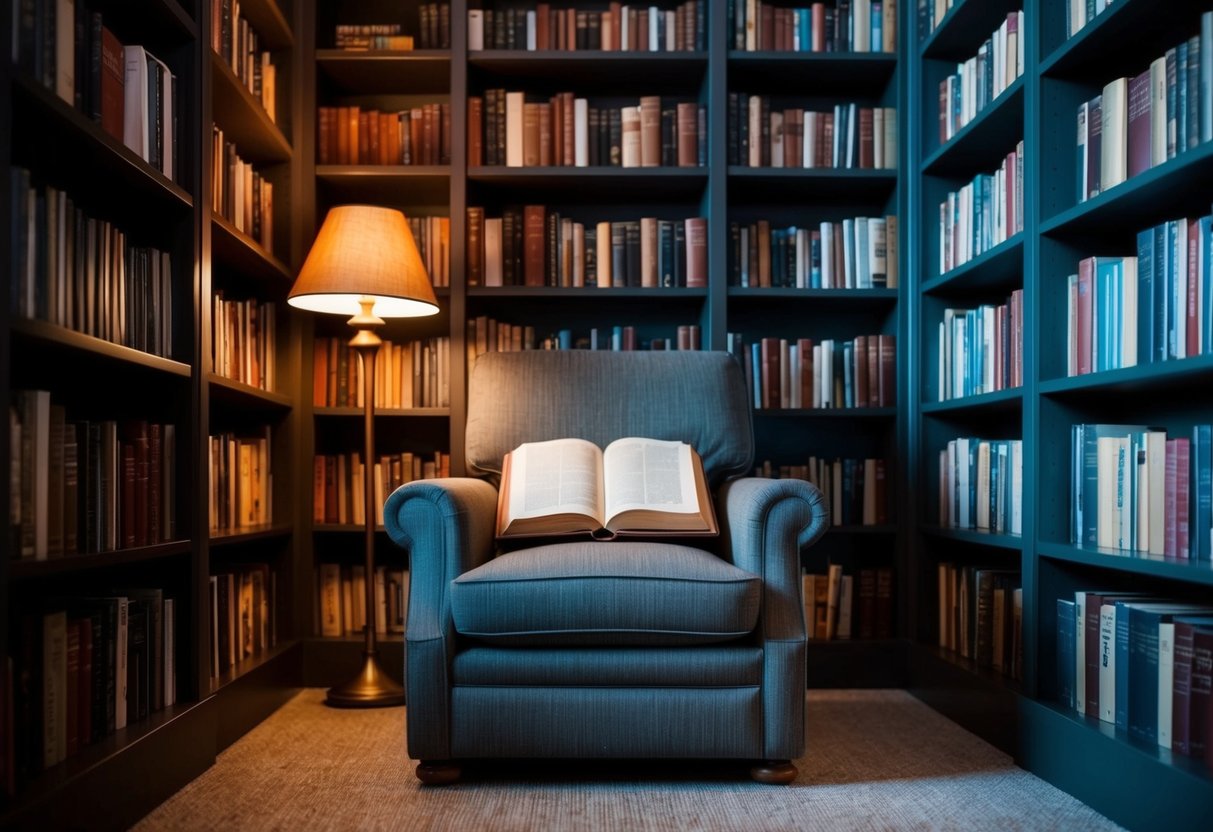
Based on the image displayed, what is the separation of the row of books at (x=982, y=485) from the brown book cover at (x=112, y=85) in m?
2.03

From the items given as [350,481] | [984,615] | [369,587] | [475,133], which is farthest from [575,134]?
[984,615]

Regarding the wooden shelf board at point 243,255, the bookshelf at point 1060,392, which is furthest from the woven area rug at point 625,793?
the wooden shelf board at point 243,255

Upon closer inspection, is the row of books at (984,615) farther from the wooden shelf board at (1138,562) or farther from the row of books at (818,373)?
the row of books at (818,373)

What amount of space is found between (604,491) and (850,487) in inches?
41.0

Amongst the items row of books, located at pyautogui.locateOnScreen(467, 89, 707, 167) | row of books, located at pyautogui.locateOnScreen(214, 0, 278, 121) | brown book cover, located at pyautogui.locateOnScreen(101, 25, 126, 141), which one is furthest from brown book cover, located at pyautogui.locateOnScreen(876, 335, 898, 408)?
brown book cover, located at pyautogui.locateOnScreen(101, 25, 126, 141)

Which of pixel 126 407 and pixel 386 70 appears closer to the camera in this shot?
pixel 126 407

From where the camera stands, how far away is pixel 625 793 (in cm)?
214

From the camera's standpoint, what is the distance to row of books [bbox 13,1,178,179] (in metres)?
1.70

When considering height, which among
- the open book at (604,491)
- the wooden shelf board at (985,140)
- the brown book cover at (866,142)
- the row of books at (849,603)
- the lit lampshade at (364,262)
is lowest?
the row of books at (849,603)

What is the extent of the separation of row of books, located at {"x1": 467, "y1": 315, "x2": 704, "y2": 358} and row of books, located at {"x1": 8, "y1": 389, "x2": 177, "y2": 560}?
1234mm

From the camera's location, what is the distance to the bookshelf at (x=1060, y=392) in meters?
1.90

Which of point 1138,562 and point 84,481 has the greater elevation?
point 84,481

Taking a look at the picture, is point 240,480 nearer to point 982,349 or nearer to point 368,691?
Result: point 368,691

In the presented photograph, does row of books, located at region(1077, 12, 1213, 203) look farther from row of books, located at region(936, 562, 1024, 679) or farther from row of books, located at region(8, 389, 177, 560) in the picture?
row of books, located at region(8, 389, 177, 560)
